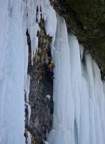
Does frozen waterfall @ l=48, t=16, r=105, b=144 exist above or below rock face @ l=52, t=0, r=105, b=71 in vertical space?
below

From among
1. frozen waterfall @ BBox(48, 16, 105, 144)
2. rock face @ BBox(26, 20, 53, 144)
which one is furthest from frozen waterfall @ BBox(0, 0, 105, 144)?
rock face @ BBox(26, 20, 53, 144)

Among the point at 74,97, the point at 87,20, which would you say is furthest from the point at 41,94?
the point at 87,20

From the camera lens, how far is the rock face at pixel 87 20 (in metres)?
6.39

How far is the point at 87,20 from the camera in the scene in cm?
672

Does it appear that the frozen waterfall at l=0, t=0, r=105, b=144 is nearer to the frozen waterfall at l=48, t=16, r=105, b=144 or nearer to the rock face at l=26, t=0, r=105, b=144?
the frozen waterfall at l=48, t=16, r=105, b=144

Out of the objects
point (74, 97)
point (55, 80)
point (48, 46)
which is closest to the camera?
point (55, 80)

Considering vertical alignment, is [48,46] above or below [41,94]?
above

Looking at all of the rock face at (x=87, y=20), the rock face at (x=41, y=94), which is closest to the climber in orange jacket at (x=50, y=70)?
the rock face at (x=41, y=94)

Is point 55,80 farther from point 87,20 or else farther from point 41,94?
point 87,20

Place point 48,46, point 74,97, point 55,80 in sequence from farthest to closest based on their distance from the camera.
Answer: point 74,97, point 48,46, point 55,80

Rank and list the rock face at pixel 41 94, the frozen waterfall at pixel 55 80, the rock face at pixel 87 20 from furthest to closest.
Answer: the rock face at pixel 87 20, the rock face at pixel 41 94, the frozen waterfall at pixel 55 80

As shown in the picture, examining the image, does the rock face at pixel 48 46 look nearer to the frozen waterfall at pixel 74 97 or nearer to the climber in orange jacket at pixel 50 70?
the climber in orange jacket at pixel 50 70

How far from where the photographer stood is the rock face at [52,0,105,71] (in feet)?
20.9

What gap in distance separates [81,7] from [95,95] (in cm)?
209
